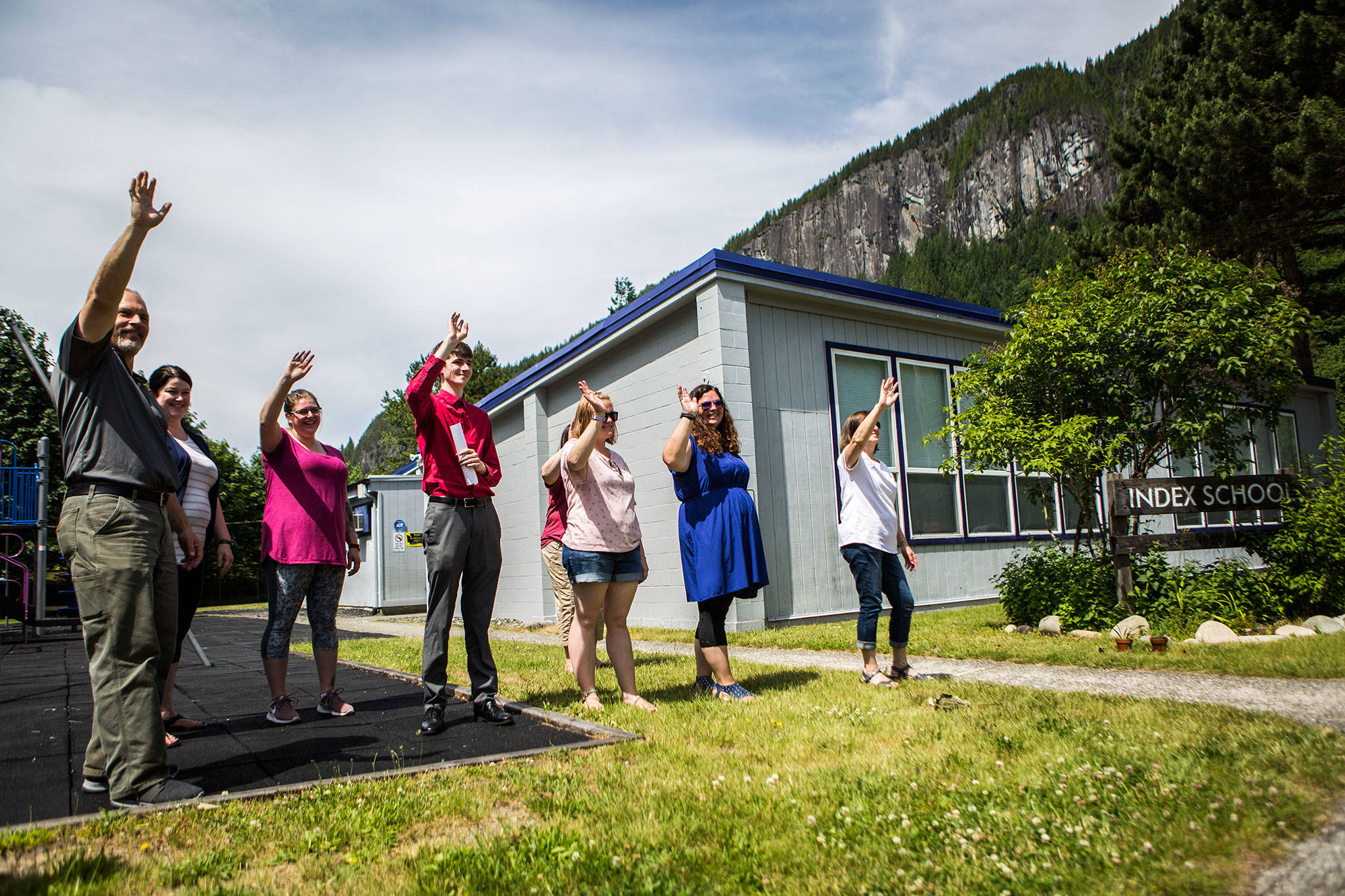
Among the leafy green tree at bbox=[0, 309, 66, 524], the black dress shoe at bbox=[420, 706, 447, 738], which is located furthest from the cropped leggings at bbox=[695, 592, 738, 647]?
the leafy green tree at bbox=[0, 309, 66, 524]

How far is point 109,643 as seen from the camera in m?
2.78

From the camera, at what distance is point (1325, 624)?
6266mm

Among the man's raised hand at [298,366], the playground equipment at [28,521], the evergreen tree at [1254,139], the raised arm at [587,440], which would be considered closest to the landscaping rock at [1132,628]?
the raised arm at [587,440]

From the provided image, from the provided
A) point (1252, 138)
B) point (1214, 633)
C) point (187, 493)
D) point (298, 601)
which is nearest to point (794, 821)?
point (298, 601)

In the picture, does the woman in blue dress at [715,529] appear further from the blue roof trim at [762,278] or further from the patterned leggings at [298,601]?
the blue roof trim at [762,278]

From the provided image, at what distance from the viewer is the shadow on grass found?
206 cm

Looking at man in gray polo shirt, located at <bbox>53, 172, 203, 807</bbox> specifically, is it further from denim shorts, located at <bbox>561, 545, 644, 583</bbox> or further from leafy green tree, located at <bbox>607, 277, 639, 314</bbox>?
leafy green tree, located at <bbox>607, 277, 639, 314</bbox>

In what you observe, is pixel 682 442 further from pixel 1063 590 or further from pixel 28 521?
pixel 28 521

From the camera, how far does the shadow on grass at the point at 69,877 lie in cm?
206

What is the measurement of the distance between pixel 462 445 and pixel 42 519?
9758 mm

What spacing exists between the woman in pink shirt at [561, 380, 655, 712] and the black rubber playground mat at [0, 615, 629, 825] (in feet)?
1.59

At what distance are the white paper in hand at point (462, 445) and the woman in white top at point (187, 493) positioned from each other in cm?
121

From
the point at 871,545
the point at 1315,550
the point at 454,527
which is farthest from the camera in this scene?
the point at 1315,550

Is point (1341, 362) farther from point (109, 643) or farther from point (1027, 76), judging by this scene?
point (1027, 76)
